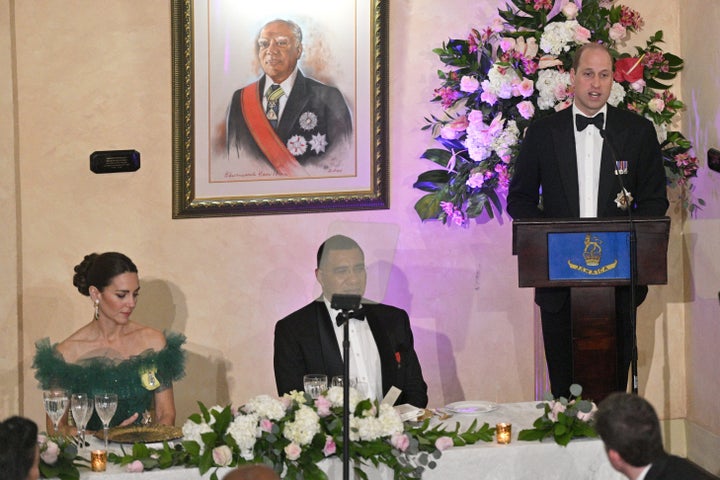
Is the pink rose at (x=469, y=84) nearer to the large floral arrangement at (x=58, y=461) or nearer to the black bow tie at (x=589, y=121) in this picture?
the black bow tie at (x=589, y=121)

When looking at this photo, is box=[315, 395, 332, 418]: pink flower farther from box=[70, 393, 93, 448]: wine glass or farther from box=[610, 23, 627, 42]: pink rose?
box=[610, 23, 627, 42]: pink rose

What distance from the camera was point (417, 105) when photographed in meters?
6.49

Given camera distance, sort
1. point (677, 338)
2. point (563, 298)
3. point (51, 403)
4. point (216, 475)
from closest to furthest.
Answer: point (216, 475) → point (51, 403) → point (563, 298) → point (677, 338)

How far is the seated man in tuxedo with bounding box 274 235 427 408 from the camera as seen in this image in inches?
196

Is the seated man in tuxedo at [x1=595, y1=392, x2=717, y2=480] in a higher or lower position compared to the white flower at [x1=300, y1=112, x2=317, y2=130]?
lower

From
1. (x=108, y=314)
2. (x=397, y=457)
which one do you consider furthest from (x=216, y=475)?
(x=108, y=314)

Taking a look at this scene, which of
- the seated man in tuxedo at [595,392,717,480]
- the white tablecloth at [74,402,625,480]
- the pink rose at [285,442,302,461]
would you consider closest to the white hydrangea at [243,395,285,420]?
the pink rose at [285,442,302,461]

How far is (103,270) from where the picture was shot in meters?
5.18

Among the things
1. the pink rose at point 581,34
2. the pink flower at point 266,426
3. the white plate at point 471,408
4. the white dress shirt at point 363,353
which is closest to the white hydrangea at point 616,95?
the pink rose at point 581,34

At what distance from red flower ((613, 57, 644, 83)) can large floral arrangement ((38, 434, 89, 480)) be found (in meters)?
3.73

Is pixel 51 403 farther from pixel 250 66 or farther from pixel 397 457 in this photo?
pixel 250 66

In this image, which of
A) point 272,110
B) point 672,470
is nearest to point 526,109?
point 272,110

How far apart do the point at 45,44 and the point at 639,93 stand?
11.5 ft

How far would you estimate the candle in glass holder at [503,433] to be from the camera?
3.70 meters
